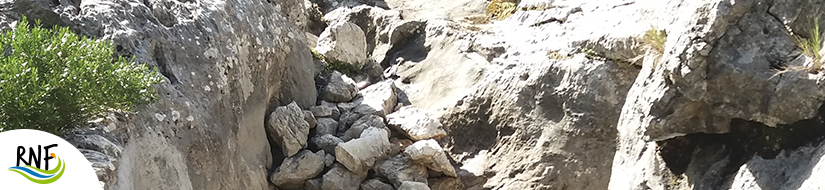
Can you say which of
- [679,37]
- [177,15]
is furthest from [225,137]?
[679,37]

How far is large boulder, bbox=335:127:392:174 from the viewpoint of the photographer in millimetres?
8781

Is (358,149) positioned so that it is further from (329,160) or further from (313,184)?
(313,184)

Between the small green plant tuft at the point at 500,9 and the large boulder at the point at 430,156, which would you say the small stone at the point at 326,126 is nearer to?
the large boulder at the point at 430,156

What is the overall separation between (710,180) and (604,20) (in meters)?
3.67

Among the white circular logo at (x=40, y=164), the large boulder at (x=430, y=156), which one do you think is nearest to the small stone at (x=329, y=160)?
the large boulder at (x=430, y=156)

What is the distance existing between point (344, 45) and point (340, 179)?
3.04m

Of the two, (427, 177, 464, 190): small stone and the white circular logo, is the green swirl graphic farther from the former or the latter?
(427, 177, 464, 190): small stone

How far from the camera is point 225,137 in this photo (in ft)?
25.0

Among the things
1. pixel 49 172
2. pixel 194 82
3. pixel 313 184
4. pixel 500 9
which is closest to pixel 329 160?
pixel 313 184

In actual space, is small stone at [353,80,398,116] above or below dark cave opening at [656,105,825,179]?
below

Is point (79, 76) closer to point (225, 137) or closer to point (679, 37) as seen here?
point (225, 137)

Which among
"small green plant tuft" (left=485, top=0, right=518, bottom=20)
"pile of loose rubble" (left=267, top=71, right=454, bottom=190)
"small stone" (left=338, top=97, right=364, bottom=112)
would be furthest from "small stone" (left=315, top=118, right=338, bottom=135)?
"small green plant tuft" (left=485, top=0, right=518, bottom=20)

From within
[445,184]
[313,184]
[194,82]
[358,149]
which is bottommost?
[445,184]

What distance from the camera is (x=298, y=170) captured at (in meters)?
8.73
